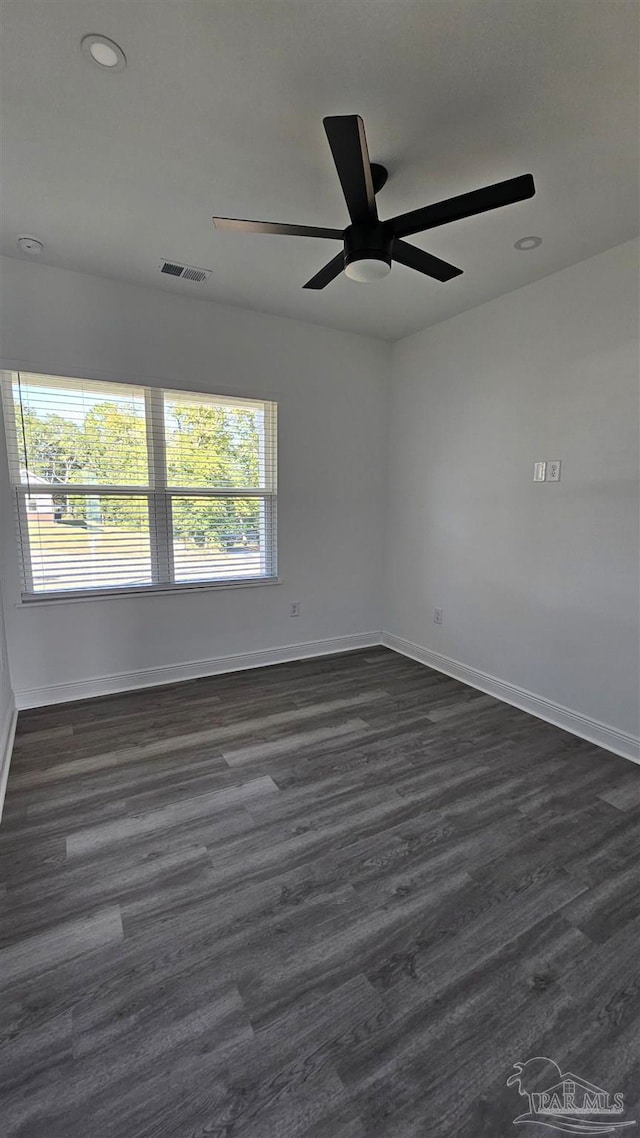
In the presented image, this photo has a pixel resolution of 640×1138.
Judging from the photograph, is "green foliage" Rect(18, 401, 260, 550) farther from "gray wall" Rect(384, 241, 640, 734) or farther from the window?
"gray wall" Rect(384, 241, 640, 734)

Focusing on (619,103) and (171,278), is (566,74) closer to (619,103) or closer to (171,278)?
(619,103)

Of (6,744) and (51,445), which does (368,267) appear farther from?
(6,744)

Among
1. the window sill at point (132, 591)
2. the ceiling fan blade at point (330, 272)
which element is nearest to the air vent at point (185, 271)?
the ceiling fan blade at point (330, 272)

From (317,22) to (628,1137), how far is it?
295 centimetres

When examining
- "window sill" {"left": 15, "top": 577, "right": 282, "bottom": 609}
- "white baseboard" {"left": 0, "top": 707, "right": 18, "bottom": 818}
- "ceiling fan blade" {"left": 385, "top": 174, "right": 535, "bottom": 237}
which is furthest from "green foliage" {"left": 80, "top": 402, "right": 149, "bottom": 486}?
"ceiling fan blade" {"left": 385, "top": 174, "right": 535, "bottom": 237}

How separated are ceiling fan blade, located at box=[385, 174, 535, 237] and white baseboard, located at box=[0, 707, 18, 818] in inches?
115

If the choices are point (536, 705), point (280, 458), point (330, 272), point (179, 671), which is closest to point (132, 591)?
point (179, 671)

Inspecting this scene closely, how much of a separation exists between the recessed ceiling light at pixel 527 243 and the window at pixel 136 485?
1.89 meters

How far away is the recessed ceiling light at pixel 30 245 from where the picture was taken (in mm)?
2480

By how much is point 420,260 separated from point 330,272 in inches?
15.9

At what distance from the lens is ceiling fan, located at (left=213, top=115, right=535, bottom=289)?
142cm

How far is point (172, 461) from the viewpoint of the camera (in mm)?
3301

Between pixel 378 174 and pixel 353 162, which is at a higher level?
pixel 378 174

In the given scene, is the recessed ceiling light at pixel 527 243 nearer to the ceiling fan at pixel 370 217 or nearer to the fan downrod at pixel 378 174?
the ceiling fan at pixel 370 217
